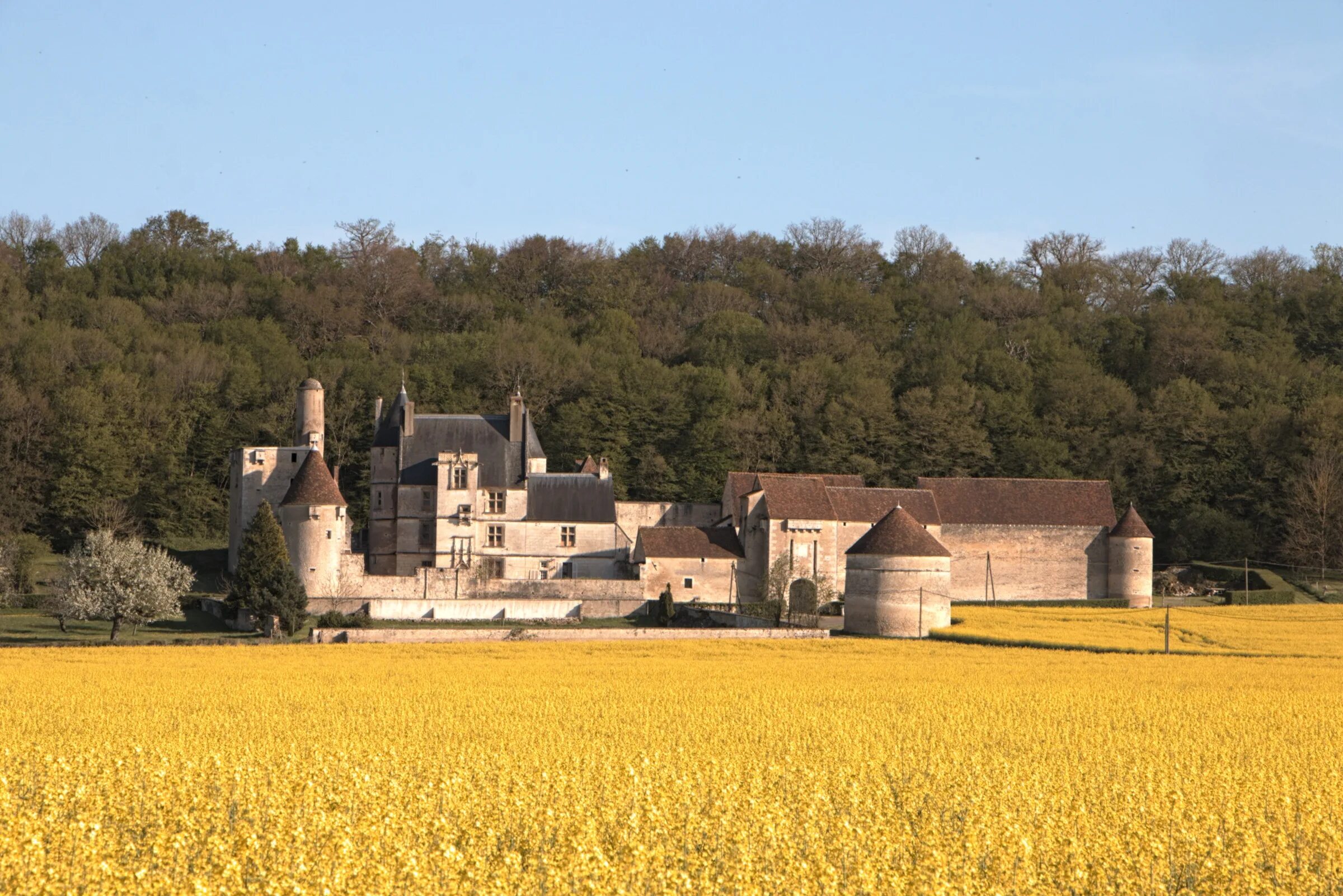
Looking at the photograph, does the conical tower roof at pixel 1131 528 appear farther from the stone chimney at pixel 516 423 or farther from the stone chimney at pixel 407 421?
the stone chimney at pixel 407 421

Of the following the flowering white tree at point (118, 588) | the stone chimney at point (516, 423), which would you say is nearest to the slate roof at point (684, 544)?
the stone chimney at point (516, 423)

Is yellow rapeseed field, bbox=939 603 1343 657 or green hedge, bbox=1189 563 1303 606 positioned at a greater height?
green hedge, bbox=1189 563 1303 606

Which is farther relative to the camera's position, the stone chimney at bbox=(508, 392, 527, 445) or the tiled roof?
the stone chimney at bbox=(508, 392, 527, 445)

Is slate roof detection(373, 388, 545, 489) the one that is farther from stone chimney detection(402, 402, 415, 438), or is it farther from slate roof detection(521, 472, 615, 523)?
slate roof detection(521, 472, 615, 523)

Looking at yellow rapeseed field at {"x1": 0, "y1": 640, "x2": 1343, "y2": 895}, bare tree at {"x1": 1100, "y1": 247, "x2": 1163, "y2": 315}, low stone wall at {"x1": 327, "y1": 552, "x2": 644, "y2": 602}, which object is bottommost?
yellow rapeseed field at {"x1": 0, "y1": 640, "x2": 1343, "y2": 895}

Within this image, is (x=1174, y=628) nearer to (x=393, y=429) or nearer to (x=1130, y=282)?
(x=393, y=429)

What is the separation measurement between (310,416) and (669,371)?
2001 cm

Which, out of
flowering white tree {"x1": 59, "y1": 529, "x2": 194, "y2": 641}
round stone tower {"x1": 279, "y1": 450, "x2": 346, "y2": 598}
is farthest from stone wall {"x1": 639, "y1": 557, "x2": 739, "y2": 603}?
flowering white tree {"x1": 59, "y1": 529, "x2": 194, "y2": 641}

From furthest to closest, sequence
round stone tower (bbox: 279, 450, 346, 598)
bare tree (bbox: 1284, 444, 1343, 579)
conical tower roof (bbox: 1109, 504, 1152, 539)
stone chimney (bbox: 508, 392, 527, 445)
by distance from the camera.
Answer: bare tree (bbox: 1284, 444, 1343, 579), stone chimney (bbox: 508, 392, 527, 445), conical tower roof (bbox: 1109, 504, 1152, 539), round stone tower (bbox: 279, 450, 346, 598)

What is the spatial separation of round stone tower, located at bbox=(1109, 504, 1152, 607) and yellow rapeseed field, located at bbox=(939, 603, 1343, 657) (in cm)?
579

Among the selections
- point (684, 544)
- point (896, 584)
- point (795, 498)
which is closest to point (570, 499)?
point (684, 544)

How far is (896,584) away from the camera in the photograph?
44.7 metres

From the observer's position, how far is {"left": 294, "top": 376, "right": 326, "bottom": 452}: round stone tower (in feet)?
198

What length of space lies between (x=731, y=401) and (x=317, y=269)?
28063 mm
